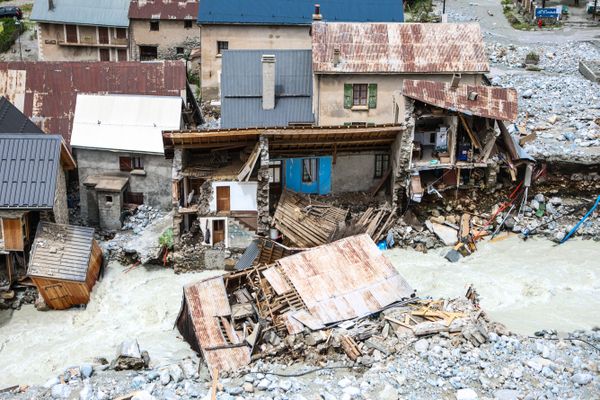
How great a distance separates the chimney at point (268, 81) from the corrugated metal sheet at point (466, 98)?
7.41 metres

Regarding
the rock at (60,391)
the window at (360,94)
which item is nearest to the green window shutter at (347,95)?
the window at (360,94)

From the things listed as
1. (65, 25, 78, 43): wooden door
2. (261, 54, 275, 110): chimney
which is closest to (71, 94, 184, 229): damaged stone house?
(261, 54, 275, 110): chimney

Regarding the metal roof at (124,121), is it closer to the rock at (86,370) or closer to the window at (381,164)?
the window at (381,164)

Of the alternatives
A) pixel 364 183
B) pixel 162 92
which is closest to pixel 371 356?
pixel 364 183

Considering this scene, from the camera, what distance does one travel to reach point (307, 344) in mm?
27578

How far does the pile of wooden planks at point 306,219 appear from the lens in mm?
35281

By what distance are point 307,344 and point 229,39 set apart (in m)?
31.8

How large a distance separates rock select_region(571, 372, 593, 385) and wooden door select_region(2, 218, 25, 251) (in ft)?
76.5

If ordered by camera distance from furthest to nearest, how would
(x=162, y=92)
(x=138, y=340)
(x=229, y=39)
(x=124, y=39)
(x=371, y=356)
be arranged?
(x=124, y=39) → (x=229, y=39) → (x=162, y=92) → (x=138, y=340) → (x=371, y=356)

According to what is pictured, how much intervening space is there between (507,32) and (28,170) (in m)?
45.8

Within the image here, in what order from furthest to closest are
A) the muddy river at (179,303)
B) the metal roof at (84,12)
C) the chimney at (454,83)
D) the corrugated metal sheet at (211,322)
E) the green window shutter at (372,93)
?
1. the metal roof at (84,12)
2. the green window shutter at (372,93)
3. the chimney at (454,83)
4. the muddy river at (179,303)
5. the corrugated metal sheet at (211,322)

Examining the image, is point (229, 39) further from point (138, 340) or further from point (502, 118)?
point (138, 340)

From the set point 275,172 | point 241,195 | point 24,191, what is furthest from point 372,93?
point 24,191

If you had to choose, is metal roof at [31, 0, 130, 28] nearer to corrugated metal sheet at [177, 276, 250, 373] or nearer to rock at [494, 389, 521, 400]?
corrugated metal sheet at [177, 276, 250, 373]
